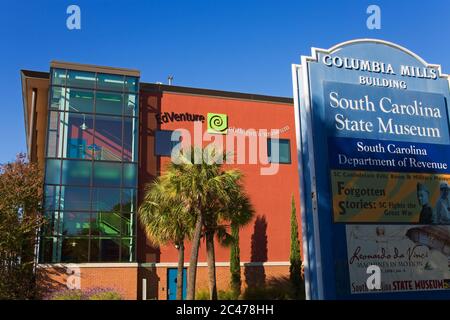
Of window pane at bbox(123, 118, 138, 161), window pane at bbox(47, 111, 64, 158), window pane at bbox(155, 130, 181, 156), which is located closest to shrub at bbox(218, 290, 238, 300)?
window pane at bbox(155, 130, 181, 156)

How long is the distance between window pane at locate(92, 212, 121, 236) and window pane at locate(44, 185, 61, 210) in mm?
2197

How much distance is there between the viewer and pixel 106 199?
2781 centimetres

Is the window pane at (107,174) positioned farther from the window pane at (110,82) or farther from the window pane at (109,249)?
the window pane at (110,82)

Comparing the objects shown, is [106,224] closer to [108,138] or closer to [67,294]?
[67,294]

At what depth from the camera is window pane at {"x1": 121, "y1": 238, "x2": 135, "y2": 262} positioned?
27547mm

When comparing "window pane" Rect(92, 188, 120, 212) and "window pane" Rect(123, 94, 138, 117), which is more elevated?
"window pane" Rect(123, 94, 138, 117)

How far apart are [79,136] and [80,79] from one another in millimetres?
3583

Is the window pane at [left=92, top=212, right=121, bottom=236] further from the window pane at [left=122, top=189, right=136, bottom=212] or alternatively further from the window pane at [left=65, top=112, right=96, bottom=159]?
the window pane at [left=65, top=112, right=96, bottom=159]

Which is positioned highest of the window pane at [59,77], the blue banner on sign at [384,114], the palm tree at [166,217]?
the window pane at [59,77]

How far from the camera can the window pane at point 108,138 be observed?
2844 centimetres

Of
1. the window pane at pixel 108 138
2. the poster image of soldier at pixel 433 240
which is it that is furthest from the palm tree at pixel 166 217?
the poster image of soldier at pixel 433 240

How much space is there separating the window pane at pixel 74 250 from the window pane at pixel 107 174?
3.45 m

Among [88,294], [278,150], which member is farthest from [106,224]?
[278,150]
